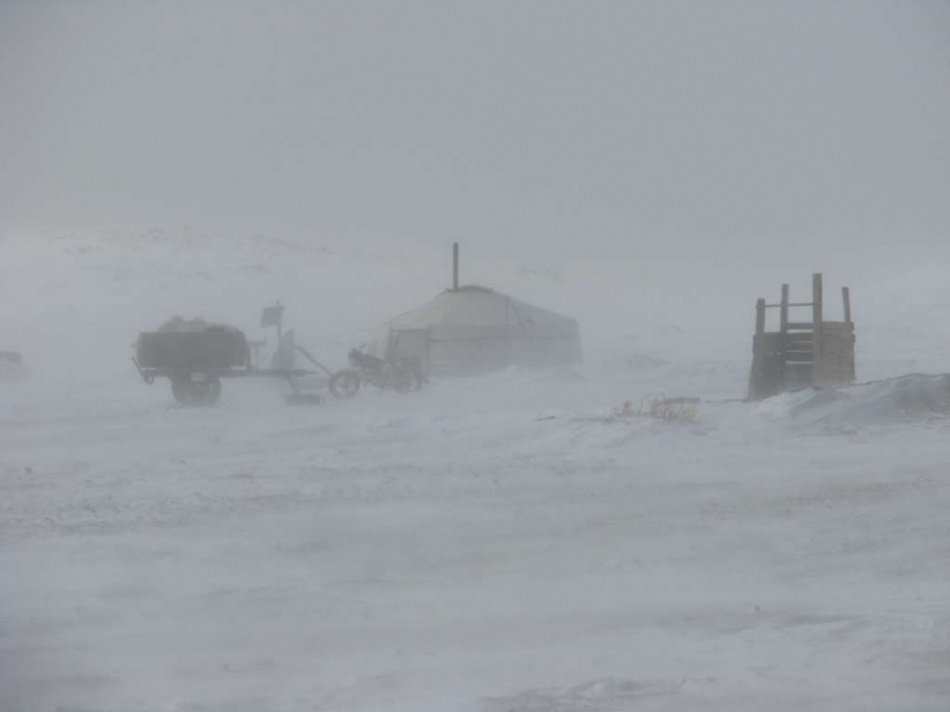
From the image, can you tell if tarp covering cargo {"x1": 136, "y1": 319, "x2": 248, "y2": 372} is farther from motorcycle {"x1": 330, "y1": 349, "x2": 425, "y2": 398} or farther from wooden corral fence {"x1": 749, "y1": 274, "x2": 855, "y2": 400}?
wooden corral fence {"x1": 749, "y1": 274, "x2": 855, "y2": 400}

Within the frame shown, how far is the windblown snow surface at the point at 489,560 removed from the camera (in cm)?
557

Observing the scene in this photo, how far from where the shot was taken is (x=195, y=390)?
24.4 m

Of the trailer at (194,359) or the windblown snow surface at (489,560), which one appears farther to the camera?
the trailer at (194,359)

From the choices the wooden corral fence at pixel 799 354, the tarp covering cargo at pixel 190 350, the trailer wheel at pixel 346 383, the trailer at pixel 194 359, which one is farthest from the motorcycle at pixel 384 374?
the wooden corral fence at pixel 799 354

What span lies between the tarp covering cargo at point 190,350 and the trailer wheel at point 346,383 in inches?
→ 68.7

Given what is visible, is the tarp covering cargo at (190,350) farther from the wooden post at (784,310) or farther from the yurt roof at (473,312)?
the wooden post at (784,310)

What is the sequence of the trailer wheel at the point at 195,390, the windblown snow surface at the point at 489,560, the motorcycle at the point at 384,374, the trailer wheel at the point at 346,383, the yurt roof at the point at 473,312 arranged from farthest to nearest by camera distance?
the yurt roof at the point at 473,312
the motorcycle at the point at 384,374
the trailer wheel at the point at 346,383
the trailer wheel at the point at 195,390
the windblown snow surface at the point at 489,560

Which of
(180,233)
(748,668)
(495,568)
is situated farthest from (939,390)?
(180,233)

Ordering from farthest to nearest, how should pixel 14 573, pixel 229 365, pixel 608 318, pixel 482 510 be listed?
pixel 608 318
pixel 229 365
pixel 482 510
pixel 14 573

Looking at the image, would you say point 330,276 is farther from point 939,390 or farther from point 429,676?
point 429,676

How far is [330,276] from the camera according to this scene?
117875mm

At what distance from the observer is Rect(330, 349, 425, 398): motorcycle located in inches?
1024

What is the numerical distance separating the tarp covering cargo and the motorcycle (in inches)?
81.5

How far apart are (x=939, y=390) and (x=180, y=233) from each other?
414ft
